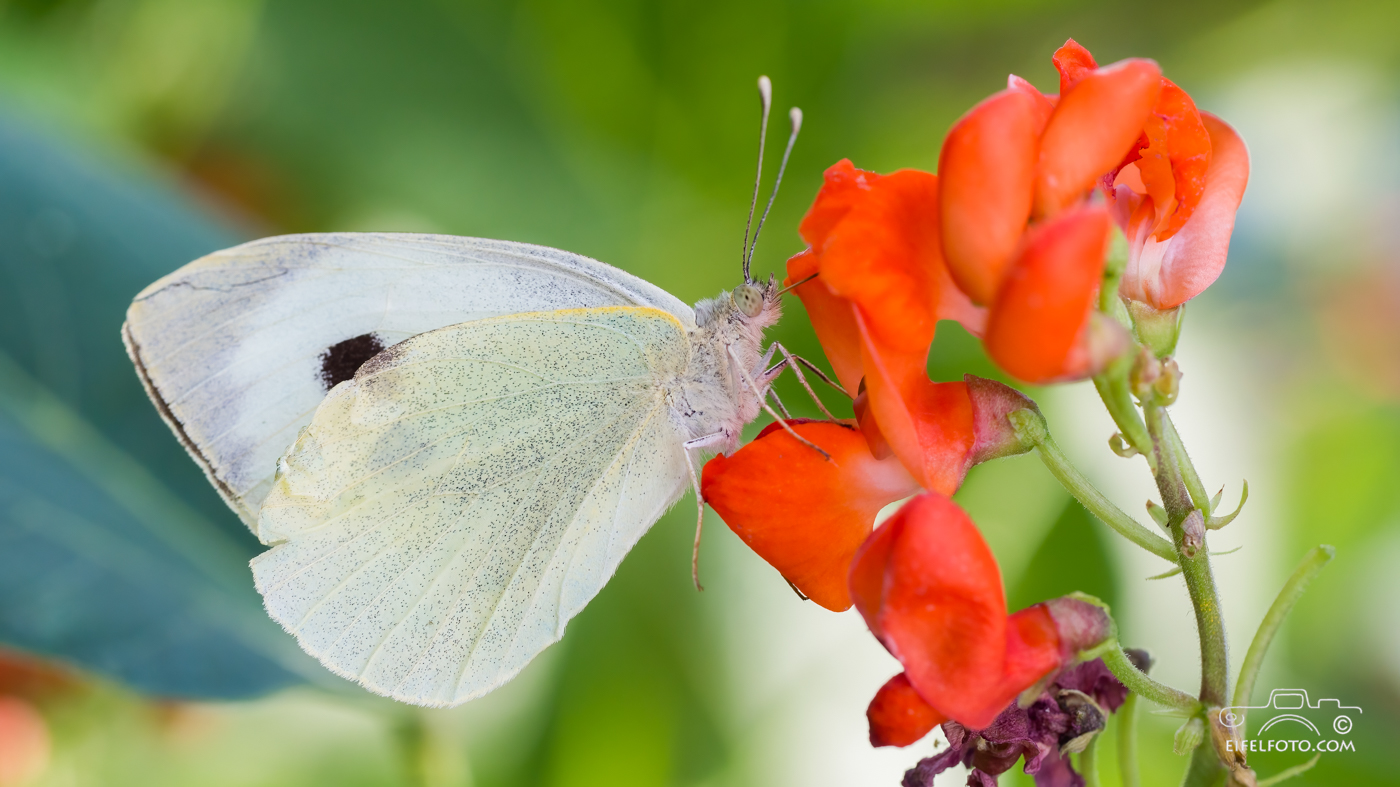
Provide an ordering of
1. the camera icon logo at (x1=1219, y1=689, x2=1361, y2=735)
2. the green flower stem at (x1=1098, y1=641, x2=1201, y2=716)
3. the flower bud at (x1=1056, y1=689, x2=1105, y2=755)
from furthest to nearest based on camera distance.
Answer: the camera icon logo at (x1=1219, y1=689, x2=1361, y2=735) → the flower bud at (x1=1056, y1=689, x2=1105, y2=755) → the green flower stem at (x1=1098, y1=641, x2=1201, y2=716)

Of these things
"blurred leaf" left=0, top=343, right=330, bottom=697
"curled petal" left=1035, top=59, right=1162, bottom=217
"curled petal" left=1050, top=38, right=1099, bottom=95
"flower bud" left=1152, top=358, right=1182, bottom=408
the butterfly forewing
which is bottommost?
"blurred leaf" left=0, top=343, right=330, bottom=697

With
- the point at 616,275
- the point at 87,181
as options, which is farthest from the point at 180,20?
the point at 616,275

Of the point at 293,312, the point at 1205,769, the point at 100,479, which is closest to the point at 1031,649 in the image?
the point at 1205,769

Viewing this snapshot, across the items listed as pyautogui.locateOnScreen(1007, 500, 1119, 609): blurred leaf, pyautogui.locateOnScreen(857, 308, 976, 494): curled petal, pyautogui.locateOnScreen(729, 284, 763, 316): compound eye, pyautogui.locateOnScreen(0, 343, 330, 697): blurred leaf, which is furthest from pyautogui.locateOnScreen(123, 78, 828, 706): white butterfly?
pyautogui.locateOnScreen(1007, 500, 1119, 609): blurred leaf

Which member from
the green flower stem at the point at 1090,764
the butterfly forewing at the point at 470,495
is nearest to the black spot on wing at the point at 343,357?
the butterfly forewing at the point at 470,495

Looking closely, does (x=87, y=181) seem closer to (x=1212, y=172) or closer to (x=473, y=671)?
(x=473, y=671)

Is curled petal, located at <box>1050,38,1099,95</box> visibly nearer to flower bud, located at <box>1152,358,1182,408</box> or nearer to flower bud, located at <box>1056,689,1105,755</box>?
flower bud, located at <box>1152,358,1182,408</box>

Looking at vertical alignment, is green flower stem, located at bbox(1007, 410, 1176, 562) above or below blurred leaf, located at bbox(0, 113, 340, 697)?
above
